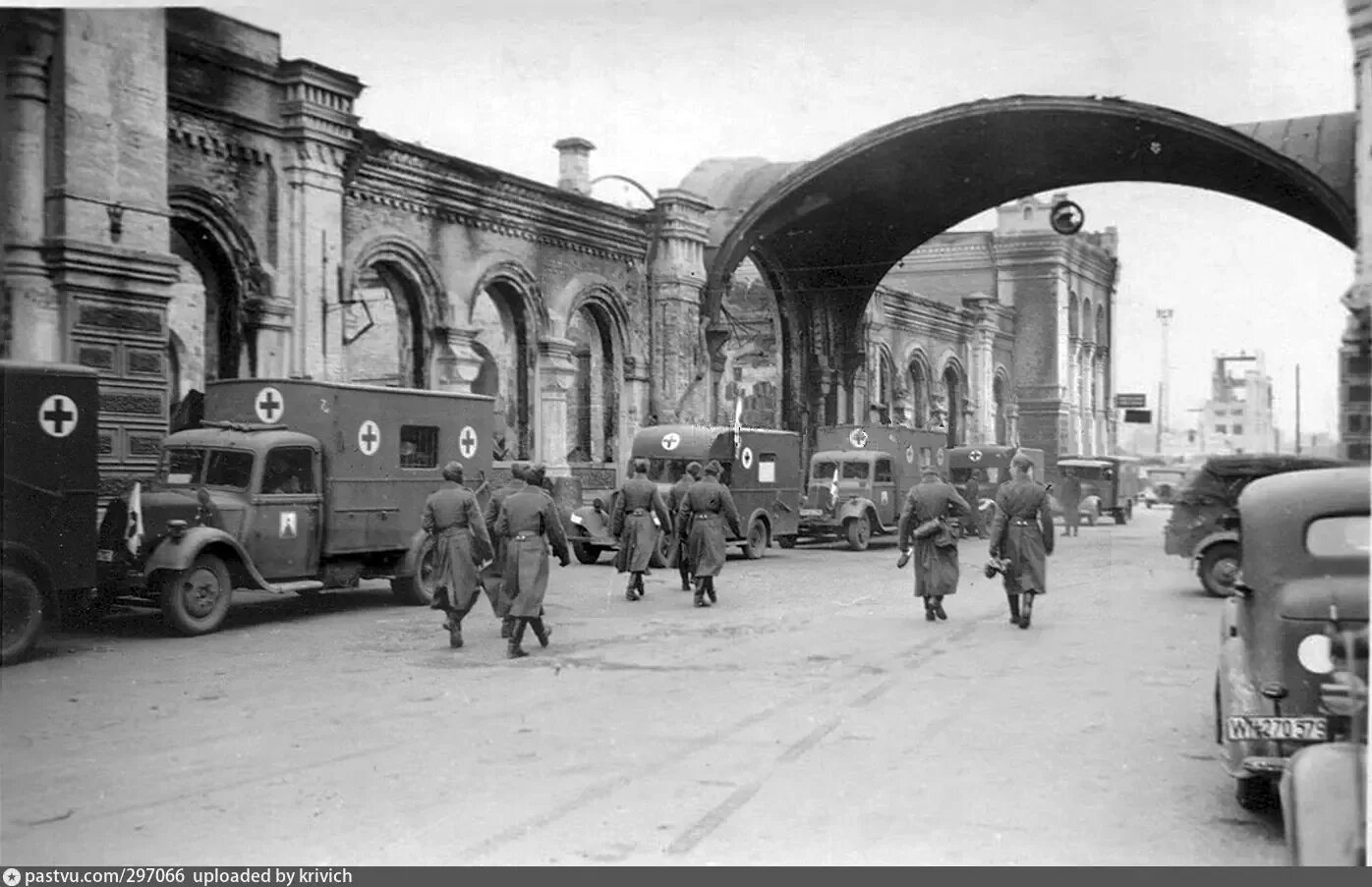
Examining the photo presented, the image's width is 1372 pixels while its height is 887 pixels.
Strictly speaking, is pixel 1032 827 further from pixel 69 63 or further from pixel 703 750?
pixel 69 63

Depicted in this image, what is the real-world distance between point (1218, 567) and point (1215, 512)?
0.63 m

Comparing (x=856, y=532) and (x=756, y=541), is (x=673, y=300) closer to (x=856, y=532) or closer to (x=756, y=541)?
(x=856, y=532)

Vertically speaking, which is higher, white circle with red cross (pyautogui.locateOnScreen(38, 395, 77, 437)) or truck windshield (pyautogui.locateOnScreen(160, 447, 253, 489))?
white circle with red cross (pyautogui.locateOnScreen(38, 395, 77, 437))

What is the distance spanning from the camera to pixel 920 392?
36.7m

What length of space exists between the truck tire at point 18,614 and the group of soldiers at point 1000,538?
23.6 feet

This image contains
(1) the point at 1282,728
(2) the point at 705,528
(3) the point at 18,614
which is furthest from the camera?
(2) the point at 705,528

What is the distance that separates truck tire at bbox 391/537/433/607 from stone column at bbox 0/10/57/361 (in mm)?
3965

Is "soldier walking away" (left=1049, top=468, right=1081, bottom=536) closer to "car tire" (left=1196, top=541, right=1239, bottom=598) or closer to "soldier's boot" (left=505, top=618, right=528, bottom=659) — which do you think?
"car tire" (left=1196, top=541, right=1239, bottom=598)

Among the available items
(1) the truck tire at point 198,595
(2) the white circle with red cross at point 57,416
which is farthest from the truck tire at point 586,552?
(2) the white circle with red cross at point 57,416

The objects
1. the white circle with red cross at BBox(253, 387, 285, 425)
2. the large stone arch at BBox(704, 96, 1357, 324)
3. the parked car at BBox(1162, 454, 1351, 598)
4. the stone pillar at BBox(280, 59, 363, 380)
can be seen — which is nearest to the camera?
the white circle with red cross at BBox(253, 387, 285, 425)

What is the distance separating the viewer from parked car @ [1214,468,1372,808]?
512cm

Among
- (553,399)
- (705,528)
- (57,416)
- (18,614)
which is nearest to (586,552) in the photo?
(553,399)

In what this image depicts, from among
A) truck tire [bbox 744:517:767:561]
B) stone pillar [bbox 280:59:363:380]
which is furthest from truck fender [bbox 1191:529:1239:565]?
stone pillar [bbox 280:59:363:380]
